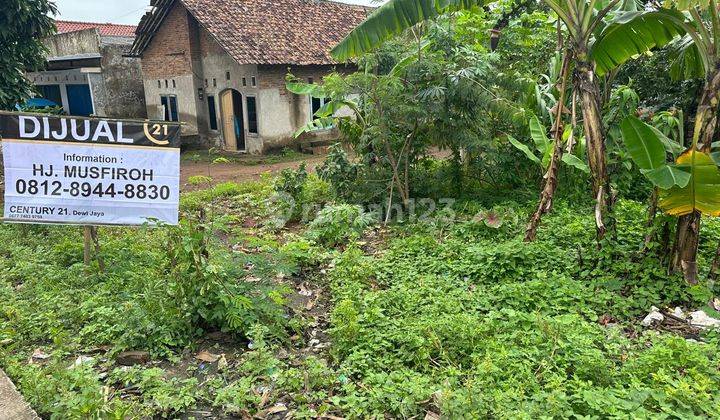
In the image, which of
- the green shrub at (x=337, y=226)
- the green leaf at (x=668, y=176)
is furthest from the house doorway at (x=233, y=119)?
the green leaf at (x=668, y=176)

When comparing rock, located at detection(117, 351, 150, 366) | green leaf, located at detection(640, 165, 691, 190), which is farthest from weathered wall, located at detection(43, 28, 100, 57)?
green leaf, located at detection(640, 165, 691, 190)

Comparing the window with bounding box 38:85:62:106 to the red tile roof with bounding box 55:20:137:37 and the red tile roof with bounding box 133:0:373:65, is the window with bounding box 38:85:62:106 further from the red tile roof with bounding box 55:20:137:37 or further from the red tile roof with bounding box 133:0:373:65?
the red tile roof with bounding box 133:0:373:65

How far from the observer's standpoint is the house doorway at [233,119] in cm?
1631

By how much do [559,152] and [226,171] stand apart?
10.3 meters

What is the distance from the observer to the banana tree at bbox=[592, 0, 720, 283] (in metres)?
4.32

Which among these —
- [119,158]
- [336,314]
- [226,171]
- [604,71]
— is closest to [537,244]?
[604,71]

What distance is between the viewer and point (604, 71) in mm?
5457

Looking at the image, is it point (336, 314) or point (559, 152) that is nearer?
point (336, 314)

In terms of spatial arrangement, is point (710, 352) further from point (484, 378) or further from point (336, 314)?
point (336, 314)

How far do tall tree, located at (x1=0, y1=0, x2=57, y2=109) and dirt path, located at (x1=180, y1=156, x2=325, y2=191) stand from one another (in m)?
3.81

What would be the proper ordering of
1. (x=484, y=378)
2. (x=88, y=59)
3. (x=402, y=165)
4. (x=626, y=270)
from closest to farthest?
(x=484, y=378) → (x=626, y=270) → (x=402, y=165) → (x=88, y=59)

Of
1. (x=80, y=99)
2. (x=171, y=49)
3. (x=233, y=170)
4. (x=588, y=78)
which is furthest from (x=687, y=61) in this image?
(x=80, y=99)

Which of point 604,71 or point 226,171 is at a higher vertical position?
point 604,71

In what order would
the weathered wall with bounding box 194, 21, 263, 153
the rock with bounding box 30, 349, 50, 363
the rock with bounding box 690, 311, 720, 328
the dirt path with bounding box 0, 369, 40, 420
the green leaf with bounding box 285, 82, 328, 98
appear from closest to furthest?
1. the dirt path with bounding box 0, 369, 40, 420
2. the rock with bounding box 30, 349, 50, 363
3. the rock with bounding box 690, 311, 720, 328
4. the green leaf with bounding box 285, 82, 328, 98
5. the weathered wall with bounding box 194, 21, 263, 153
